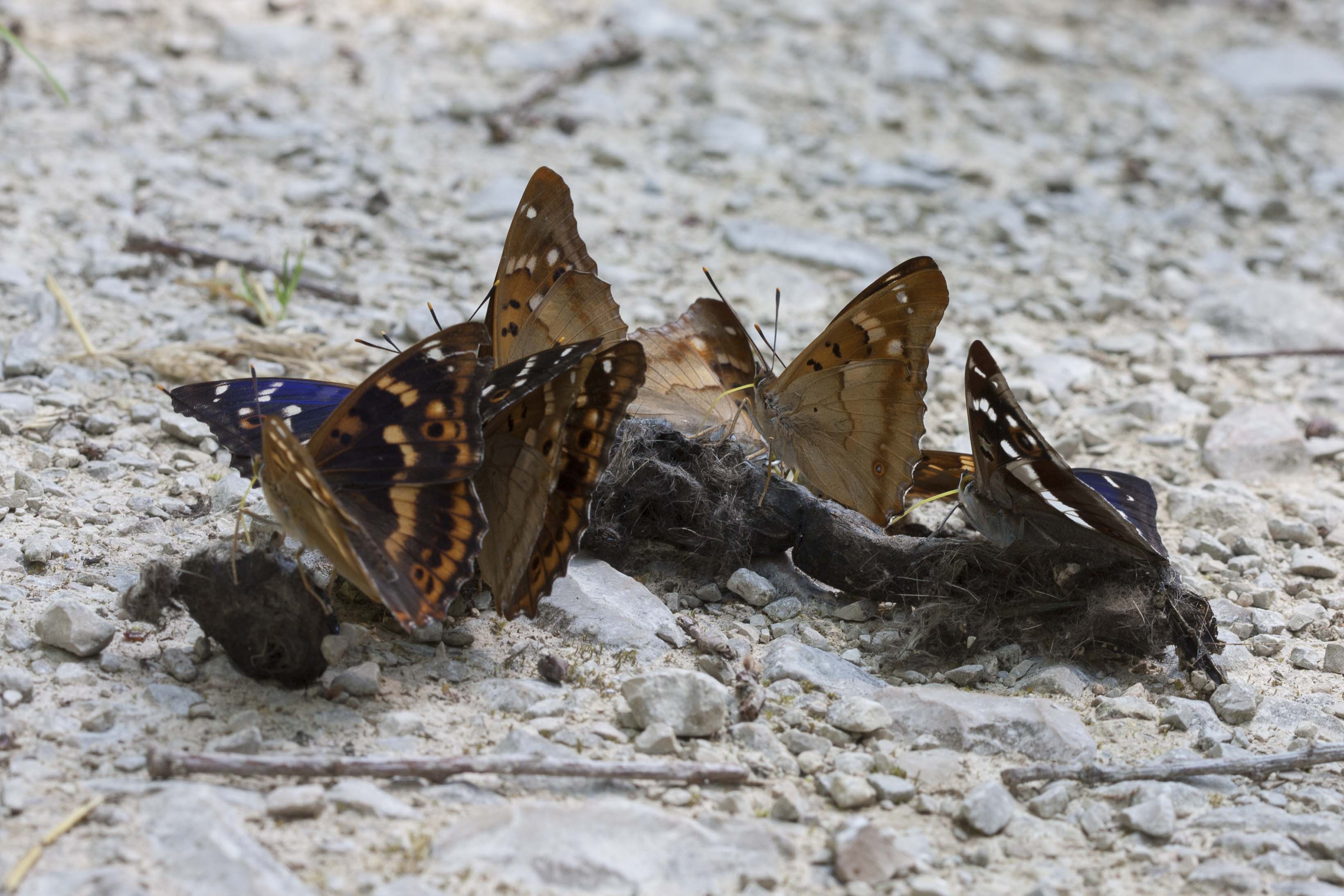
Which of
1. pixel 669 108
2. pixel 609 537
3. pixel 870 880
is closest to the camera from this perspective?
pixel 870 880

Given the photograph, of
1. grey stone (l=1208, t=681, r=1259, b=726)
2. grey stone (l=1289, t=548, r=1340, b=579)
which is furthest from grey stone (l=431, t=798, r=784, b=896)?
grey stone (l=1289, t=548, r=1340, b=579)

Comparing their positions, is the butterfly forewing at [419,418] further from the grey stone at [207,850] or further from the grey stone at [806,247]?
the grey stone at [806,247]

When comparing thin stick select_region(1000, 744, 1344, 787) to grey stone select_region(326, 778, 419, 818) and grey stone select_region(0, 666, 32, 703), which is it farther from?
grey stone select_region(0, 666, 32, 703)

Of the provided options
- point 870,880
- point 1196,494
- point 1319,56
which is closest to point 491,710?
point 870,880

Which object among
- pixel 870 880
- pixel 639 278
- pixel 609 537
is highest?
pixel 639 278

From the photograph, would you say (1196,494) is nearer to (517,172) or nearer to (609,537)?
(609,537)

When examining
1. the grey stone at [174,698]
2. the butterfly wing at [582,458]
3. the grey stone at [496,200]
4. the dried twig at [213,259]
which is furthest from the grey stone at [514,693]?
the grey stone at [496,200]

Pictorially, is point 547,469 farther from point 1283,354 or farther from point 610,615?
point 1283,354
